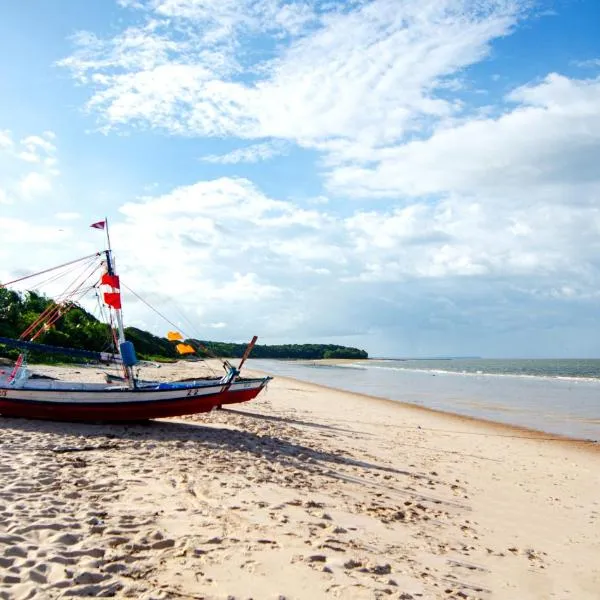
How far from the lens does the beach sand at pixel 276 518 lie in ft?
17.6

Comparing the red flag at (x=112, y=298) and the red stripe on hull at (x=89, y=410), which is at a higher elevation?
the red flag at (x=112, y=298)

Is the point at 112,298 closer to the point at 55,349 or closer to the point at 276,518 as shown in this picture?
the point at 55,349

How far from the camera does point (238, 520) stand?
7062 millimetres

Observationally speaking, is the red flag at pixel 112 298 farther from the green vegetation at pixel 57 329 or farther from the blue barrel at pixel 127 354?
the green vegetation at pixel 57 329

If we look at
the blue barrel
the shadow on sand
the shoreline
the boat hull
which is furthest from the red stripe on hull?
the shoreline

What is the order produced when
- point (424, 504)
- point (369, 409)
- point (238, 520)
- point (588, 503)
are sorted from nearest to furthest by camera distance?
point (238, 520) < point (424, 504) < point (588, 503) < point (369, 409)

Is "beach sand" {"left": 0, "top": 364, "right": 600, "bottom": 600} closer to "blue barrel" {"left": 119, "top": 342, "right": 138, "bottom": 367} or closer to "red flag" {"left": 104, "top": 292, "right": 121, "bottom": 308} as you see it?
"blue barrel" {"left": 119, "top": 342, "right": 138, "bottom": 367}

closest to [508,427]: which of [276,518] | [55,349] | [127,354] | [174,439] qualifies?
[174,439]

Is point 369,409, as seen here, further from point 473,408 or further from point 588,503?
point 588,503

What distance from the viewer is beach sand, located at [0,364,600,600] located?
211 inches

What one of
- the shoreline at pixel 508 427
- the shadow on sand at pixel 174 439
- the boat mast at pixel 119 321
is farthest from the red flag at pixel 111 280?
the shoreline at pixel 508 427

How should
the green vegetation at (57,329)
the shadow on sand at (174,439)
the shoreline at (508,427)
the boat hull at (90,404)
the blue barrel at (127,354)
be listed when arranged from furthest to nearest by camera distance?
the green vegetation at (57,329) → the shoreline at (508,427) → the blue barrel at (127,354) → the boat hull at (90,404) → the shadow on sand at (174,439)

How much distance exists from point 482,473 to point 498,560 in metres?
6.08

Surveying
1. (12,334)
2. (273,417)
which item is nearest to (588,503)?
(273,417)
